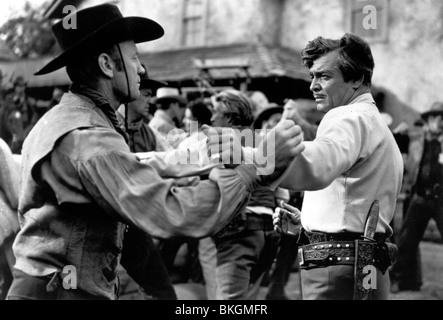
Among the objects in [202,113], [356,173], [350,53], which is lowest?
[202,113]

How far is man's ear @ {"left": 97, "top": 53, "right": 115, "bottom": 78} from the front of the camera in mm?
2635

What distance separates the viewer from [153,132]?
625cm

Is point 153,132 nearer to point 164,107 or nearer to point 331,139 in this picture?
point 164,107

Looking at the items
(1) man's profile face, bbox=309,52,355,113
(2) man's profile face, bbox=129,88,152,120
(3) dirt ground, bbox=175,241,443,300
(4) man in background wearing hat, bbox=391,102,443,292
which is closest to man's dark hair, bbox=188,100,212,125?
(2) man's profile face, bbox=129,88,152,120

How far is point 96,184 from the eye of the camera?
2.23 meters

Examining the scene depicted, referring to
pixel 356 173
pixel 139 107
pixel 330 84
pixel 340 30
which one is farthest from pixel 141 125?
pixel 340 30

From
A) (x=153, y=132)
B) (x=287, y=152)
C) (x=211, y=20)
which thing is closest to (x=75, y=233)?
(x=287, y=152)

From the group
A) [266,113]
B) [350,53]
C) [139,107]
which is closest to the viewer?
[350,53]

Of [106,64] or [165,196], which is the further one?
[106,64]

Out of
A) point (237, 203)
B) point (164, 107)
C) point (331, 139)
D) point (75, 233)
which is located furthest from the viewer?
point (164, 107)

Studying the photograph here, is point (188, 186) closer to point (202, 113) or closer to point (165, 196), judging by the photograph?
point (165, 196)

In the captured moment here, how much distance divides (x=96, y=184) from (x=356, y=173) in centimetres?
134
